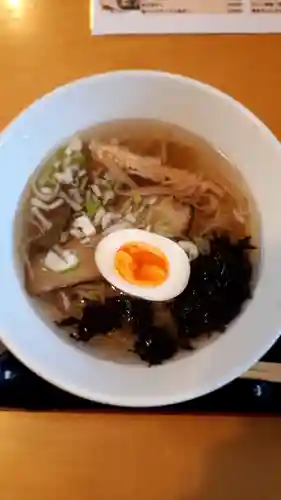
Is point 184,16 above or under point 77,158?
above

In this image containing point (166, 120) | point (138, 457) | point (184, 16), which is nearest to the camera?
point (138, 457)

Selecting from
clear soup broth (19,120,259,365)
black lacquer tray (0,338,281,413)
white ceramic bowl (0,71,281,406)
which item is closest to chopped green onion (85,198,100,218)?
clear soup broth (19,120,259,365)

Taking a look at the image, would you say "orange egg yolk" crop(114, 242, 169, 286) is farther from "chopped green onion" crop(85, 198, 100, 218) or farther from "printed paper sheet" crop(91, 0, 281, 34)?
"printed paper sheet" crop(91, 0, 281, 34)

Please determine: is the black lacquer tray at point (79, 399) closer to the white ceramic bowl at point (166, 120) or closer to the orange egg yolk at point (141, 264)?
the white ceramic bowl at point (166, 120)

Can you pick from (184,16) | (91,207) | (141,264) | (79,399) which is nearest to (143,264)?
(141,264)

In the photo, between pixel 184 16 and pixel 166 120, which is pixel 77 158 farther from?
pixel 184 16

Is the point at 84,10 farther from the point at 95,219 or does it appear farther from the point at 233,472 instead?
the point at 233,472

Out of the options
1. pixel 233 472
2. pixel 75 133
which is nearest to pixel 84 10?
pixel 75 133
